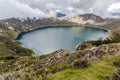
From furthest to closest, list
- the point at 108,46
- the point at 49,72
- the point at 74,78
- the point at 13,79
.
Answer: the point at 108,46 < the point at 49,72 < the point at 13,79 < the point at 74,78

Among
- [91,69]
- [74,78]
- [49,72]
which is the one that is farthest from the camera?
[49,72]

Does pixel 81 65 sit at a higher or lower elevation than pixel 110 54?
higher

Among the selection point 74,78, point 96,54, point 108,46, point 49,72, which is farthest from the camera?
point 108,46

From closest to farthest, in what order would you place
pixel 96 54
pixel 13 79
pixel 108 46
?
pixel 13 79 < pixel 96 54 < pixel 108 46

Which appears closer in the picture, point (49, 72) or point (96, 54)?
point (49, 72)

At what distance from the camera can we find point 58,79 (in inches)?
1983

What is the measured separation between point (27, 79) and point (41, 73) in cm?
1255

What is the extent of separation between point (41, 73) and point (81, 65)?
13600 millimetres

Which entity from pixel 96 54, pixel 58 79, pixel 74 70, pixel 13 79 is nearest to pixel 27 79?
pixel 13 79

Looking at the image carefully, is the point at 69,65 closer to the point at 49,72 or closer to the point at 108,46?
the point at 49,72

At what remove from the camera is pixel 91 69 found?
57.4 metres

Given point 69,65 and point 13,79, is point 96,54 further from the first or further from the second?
point 13,79

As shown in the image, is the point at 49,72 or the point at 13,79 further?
the point at 49,72

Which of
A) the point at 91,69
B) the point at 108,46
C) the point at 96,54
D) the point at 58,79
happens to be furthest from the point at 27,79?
the point at 108,46
